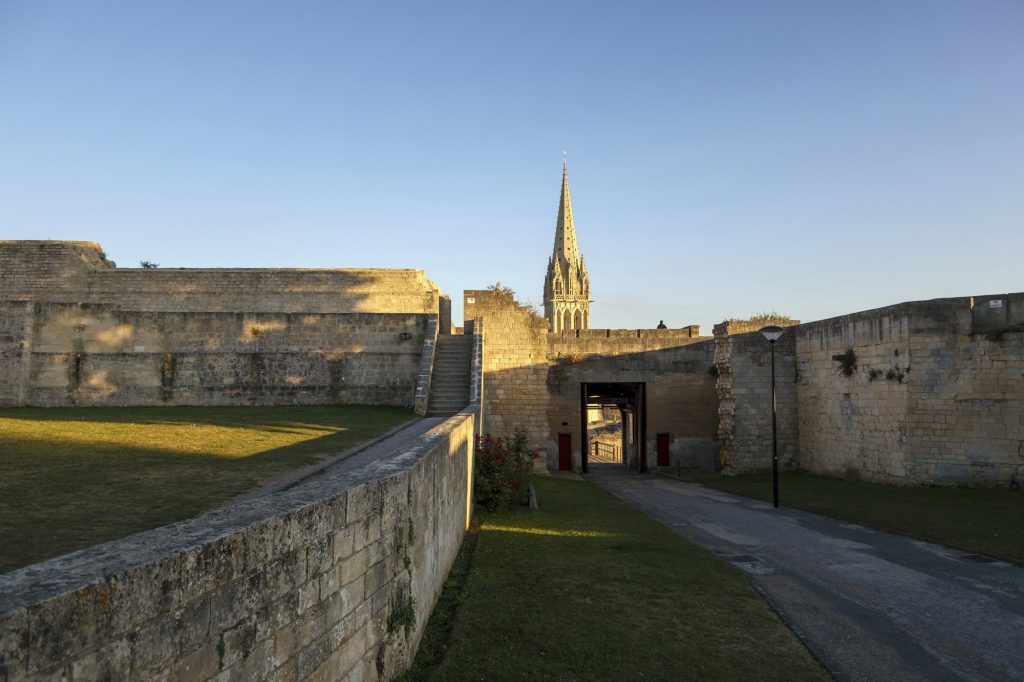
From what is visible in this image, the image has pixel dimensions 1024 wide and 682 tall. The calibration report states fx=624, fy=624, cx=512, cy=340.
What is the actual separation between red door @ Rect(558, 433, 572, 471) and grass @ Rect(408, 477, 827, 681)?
13.4m

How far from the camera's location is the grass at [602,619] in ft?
18.2

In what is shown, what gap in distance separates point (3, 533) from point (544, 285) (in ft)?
285

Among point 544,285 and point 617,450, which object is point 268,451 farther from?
point 544,285

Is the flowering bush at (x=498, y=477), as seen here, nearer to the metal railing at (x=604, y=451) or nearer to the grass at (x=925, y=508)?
the grass at (x=925, y=508)

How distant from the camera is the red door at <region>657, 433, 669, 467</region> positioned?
79.9 ft

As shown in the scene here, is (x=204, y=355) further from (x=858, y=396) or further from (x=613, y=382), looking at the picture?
(x=858, y=396)

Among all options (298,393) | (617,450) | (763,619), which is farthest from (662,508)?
(617,450)

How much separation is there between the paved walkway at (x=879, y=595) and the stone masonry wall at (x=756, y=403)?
8.62 m

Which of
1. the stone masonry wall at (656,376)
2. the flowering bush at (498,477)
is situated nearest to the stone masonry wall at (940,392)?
the stone masonry wall at (656,376)

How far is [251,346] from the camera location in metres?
19.6

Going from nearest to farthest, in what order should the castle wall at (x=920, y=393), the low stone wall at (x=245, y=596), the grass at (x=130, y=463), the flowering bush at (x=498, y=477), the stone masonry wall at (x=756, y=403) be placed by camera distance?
1. the low stone wall at (x=245, y=596)
2. the grass at (x=130, y=463)
3. the flowering bush at (x=498, y=477)
4. the castle wall at (x=920, y=393)
5. the stone masonry wall at (x=756, y=403)

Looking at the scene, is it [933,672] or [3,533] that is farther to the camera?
[933,672]

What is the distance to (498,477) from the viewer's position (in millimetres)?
12930

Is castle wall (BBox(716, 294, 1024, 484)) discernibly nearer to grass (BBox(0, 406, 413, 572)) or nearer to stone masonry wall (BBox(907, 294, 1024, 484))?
stone masonry wall (BBox(907, 294, 1024, 484))
